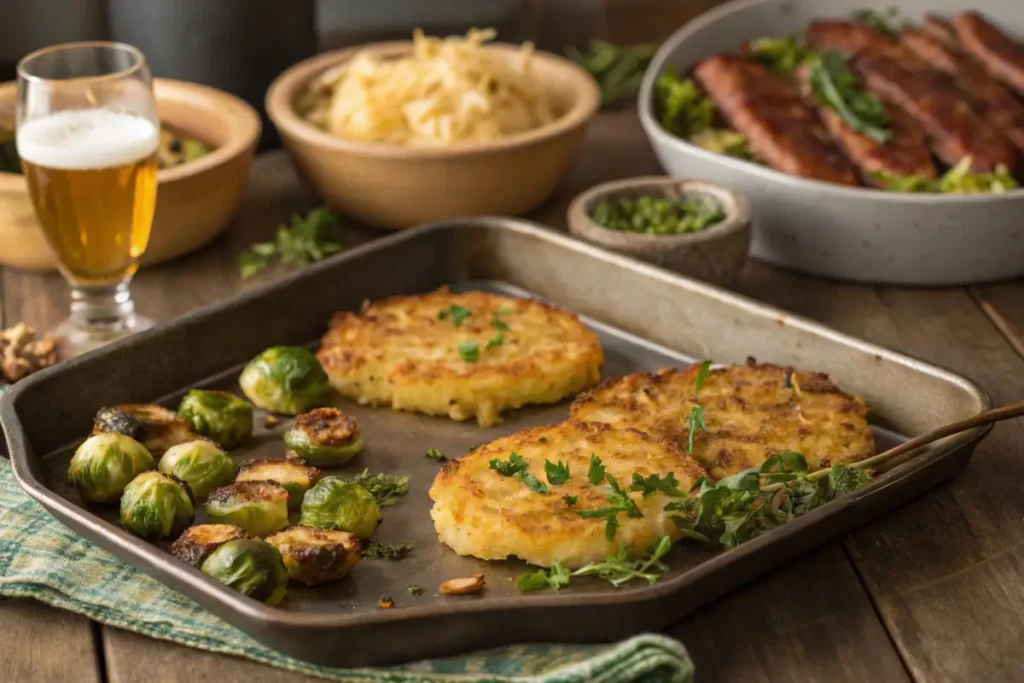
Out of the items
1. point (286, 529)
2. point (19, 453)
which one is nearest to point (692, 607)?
point (286, 529)

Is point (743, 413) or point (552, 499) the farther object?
point (743, 413)

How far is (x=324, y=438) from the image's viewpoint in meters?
3.33

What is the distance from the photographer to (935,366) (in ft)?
11.2

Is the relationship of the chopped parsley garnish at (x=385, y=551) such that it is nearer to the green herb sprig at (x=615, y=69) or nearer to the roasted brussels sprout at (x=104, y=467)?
the roasted brussels sprout at (x=104, y=467)

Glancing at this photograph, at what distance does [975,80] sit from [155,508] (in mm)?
3698

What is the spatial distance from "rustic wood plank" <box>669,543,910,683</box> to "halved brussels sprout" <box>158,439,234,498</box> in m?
1.14

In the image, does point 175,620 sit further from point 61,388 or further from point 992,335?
point 992,335

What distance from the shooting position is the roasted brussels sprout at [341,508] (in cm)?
299

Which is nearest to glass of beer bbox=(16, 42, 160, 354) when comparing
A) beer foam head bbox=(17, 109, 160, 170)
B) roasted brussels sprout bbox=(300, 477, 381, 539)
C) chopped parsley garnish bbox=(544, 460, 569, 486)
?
beer foam head bbox=(17, 109, 160, 170)

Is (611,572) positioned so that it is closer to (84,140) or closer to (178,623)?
(178,623)

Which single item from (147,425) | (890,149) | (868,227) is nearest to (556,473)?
(147,425)

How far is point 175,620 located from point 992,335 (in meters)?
2.74

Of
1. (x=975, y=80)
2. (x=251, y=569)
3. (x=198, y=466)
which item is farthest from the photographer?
(x=975, y=80)

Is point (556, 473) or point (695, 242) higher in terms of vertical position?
point (556, 473)
